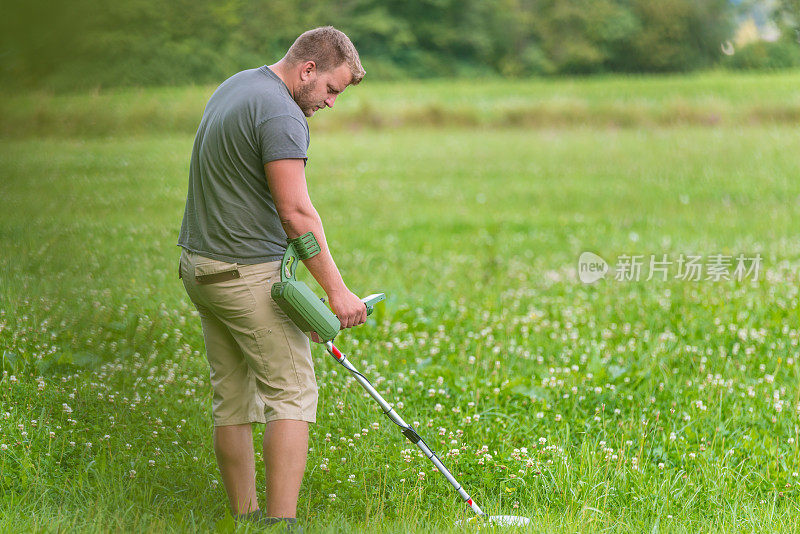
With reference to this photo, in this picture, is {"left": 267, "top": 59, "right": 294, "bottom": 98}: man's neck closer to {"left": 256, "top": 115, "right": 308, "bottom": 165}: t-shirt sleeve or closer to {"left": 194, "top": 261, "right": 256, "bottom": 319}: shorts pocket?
{"left": 256, "top": 115, "right": 308, "bottom": 165}: t-shirt sleeve

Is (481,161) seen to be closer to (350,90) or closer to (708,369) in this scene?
(350,90)

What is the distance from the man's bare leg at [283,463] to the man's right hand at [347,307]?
1.59 ft

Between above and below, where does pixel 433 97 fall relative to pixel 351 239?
above

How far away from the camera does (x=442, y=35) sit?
30.4 m

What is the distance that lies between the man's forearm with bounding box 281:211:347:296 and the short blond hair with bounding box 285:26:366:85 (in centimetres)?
64

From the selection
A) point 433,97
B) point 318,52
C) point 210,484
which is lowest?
point 210,484

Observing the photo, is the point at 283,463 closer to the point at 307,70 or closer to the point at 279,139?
the point at 279,139

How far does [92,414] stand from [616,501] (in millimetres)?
2813

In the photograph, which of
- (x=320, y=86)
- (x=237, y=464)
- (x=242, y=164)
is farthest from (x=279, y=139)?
A: (x=237, y=464)

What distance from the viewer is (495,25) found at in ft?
105

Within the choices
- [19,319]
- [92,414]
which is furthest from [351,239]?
[92,414]

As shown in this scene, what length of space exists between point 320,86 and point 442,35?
92.2 feet

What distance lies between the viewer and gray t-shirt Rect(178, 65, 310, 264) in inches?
131

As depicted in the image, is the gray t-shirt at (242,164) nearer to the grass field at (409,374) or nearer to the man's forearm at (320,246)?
the man's forearm at (320,246)
